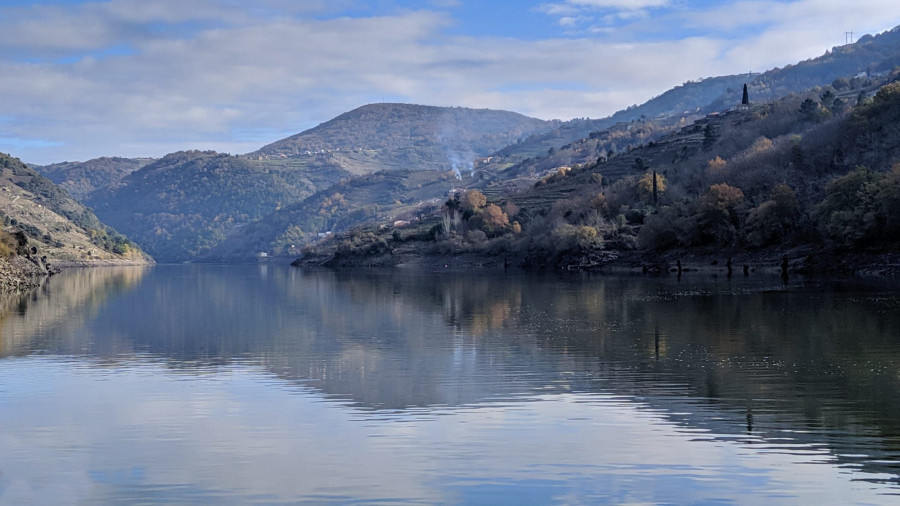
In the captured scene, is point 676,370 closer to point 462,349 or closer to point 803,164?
point 462,349

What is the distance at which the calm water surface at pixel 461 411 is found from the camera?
1327 centimetres

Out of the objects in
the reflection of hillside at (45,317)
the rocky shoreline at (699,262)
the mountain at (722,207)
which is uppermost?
the mountain at (722,207)

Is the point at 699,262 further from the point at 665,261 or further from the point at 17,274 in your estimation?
the point at 17,274

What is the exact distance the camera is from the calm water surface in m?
13.3

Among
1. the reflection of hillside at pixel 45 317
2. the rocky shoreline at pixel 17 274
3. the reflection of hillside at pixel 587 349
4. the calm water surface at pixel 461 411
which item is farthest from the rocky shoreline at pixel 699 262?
the rocky shoreline at pixel 17 274

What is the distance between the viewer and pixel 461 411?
18.5 meters

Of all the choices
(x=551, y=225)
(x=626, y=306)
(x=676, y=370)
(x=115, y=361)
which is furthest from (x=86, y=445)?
(x=551, y=225)

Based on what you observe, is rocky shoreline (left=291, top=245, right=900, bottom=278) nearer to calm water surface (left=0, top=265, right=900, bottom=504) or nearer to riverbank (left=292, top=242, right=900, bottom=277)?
riverbank (left=292, top=242, right=900, bottom=277)

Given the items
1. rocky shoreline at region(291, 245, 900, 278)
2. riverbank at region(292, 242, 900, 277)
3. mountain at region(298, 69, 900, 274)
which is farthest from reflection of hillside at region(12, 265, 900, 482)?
mountain at region(298, 69, 900, 274)

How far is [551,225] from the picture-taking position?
118 m

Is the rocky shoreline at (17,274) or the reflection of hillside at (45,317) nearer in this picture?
the reflection of hillside at (45,317)

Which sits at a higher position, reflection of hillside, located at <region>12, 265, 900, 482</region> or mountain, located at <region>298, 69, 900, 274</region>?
mountain, located at <region>298, 69, 900, 274</region>

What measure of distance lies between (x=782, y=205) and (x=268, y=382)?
67380mm

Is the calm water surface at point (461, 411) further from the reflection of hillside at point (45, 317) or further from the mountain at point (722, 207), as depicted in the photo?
the mountain at point (722, 207)
